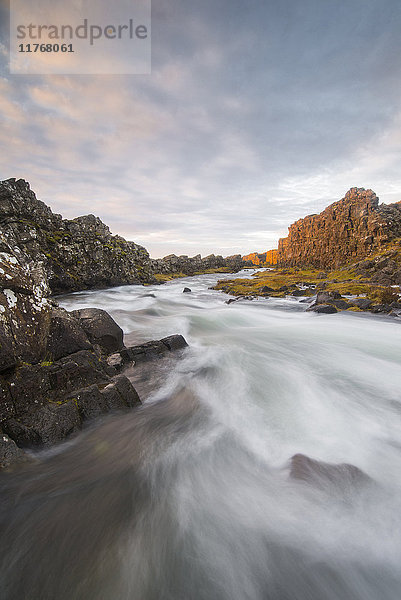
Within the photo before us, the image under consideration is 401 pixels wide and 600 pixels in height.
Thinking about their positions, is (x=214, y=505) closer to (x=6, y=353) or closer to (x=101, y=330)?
(x=6, y=353)

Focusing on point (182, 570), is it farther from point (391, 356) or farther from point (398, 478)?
point (391, 356)

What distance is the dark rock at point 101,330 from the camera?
860 centimetres

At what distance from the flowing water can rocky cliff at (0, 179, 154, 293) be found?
2316 cm

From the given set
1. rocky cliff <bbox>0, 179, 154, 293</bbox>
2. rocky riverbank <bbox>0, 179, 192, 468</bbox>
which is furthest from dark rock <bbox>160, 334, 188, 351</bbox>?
rocky cliff <bbox>0, 179, 154, 293</bbox>

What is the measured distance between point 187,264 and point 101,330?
109141 millimetres

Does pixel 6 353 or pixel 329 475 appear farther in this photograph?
pixel 6 353

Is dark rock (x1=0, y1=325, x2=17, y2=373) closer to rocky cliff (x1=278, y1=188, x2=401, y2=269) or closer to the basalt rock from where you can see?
the basalt rock

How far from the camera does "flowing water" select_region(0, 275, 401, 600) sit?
2.81 m

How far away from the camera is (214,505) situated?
3832 millimetres

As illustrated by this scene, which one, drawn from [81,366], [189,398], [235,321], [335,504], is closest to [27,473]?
[81,366]

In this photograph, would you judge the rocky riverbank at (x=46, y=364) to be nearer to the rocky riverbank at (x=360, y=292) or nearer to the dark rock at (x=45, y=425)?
the dark rock at (x=45, y=425)

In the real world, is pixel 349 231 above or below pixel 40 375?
above

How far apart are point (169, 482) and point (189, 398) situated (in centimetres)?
275

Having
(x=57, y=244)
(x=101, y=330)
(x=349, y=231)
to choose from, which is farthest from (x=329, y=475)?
(x=349, y=231)
